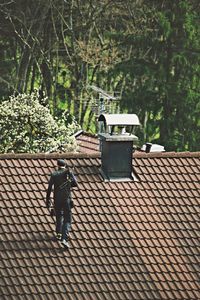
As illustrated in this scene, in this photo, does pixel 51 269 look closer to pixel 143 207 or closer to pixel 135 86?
pixel 143 207

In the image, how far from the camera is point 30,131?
197 ft

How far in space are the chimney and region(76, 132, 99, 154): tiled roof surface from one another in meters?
17.6

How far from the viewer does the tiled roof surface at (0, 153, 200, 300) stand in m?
40.4

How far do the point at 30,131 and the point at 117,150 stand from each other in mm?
16302

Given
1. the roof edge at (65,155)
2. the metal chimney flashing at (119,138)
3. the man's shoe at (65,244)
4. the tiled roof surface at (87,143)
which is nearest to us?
the man's shoe at (65,244)

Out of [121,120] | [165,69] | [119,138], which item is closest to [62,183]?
[119,138]

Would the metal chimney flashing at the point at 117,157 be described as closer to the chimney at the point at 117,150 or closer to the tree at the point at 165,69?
the chimney at the point at 117,150

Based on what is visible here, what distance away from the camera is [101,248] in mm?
41438

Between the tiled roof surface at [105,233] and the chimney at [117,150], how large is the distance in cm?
23

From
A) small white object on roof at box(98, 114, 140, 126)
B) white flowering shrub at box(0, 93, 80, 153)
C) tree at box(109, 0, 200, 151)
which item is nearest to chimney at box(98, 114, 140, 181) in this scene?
small white object on roof at box(98, 114, 140, 126)

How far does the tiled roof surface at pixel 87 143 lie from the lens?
6222 cm

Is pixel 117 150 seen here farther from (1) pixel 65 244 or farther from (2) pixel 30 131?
(2) pixel 30 131

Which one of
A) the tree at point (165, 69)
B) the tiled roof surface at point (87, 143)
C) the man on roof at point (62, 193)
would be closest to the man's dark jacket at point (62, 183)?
the man on roof at point (62, 193)

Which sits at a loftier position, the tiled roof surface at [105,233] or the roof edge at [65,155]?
the roof edge at [65,155]
